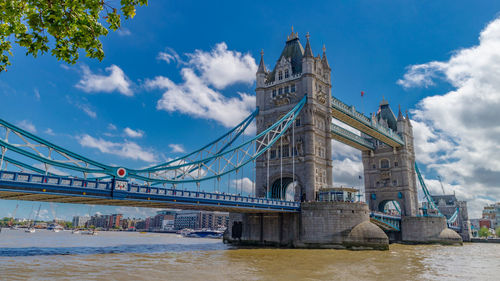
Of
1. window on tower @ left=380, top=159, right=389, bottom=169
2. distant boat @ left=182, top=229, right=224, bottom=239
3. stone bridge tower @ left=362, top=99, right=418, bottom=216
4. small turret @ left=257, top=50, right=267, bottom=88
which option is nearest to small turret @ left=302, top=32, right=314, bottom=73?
small turret @ left=257, top=50, right=267, bottom=88

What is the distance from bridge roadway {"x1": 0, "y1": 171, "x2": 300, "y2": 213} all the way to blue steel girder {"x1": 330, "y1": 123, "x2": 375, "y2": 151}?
23.5 m

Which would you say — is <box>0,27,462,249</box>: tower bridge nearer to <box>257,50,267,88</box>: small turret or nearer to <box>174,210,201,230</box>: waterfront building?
<box>257,50,267,88</box>: small turret

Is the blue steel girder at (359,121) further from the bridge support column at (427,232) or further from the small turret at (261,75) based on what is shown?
the bridge support column at (427,232)

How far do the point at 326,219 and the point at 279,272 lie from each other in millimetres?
19229

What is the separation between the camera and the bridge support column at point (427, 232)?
182 feet

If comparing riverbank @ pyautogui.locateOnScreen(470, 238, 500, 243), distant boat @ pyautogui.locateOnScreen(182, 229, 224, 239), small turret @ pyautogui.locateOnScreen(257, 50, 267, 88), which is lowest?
distant boat @ pyautogui.locateOnScreen(182, 229, 224, 239)

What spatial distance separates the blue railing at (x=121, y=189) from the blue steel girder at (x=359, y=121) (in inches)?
867

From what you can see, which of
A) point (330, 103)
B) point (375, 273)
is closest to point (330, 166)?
point (330, 103)

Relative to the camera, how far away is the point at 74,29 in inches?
296

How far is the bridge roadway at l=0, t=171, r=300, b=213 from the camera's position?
2278 cm

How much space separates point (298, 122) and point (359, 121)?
48.7 ft

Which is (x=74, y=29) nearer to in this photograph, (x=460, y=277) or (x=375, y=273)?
(x=375, y=273)

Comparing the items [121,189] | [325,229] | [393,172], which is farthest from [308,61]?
[393,172]

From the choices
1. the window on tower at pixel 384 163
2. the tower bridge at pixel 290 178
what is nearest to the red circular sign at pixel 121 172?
the tower bridge at pixel 290 178
